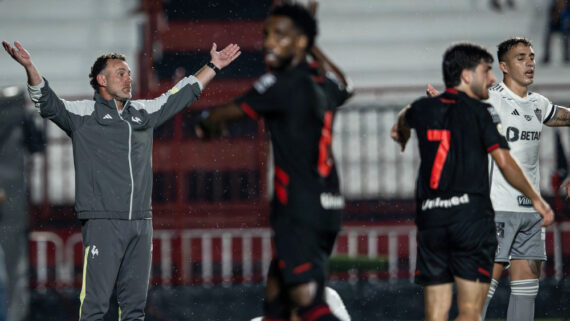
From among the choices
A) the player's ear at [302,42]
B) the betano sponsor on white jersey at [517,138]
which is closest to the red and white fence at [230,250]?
the betano sponsor on white jersey at [517,138]

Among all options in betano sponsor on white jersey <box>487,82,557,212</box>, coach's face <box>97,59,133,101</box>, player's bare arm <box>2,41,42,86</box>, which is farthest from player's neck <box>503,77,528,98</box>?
player's bare arm <box>2,41,42,86</box>

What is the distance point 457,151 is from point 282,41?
106cm

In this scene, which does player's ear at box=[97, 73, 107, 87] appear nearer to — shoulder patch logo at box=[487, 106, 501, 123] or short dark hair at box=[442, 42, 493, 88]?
short dark hair at box=[442, 42, 493, 88]

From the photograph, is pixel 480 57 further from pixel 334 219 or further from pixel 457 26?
pixel 457 26

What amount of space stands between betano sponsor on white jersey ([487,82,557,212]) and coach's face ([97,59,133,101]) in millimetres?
2035

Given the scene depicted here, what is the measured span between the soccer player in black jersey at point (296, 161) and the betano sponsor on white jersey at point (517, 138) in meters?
1.85

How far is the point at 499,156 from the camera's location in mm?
4020

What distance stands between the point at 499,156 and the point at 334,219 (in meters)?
0.93

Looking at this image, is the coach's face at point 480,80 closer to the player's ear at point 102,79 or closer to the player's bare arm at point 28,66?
the player's ear at point 102,79

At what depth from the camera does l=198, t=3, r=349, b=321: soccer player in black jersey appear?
341 centimetres

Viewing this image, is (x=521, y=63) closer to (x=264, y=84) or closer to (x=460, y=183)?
(x=460, y=183)

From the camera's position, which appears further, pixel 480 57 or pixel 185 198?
pixel 185 198

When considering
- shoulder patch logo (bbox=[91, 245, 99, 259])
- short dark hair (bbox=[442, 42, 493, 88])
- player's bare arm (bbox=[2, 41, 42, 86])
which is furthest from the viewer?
shoulder patch logo (bbox=[91, 245, 99, 259])

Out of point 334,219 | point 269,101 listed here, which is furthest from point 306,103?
point 334,219
